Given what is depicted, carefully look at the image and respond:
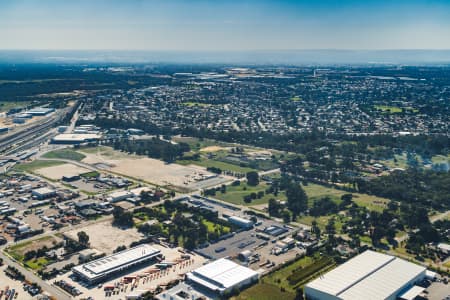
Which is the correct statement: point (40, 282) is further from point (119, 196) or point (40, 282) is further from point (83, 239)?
point (119, 196)

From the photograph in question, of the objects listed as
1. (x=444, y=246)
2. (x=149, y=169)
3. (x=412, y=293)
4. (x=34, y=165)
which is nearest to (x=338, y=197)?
(x=444, y=246)

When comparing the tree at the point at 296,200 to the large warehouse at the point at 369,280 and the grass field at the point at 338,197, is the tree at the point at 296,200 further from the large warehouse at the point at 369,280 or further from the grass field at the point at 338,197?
the large warehouse at the point at 369,280

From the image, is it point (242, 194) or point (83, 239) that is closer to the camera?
point (83, 239)

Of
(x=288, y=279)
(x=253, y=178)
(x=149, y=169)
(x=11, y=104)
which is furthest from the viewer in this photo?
(x=11, y=104)

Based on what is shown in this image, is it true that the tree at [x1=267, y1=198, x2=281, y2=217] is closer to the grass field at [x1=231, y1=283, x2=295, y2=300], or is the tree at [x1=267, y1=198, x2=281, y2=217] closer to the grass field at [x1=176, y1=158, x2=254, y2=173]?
the grass field at [x1=231, y1=283, x2=295, y2=300]

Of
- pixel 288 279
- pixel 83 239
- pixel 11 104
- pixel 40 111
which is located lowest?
pixel 288 279

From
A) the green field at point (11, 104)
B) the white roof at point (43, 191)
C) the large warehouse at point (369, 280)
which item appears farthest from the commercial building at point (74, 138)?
the large warehouse at point (369, 280)
